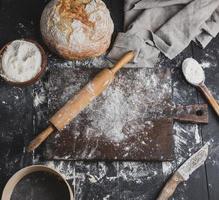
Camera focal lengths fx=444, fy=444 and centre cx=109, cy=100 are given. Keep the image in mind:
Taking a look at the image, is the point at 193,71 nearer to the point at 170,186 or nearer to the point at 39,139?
the point at 170,186

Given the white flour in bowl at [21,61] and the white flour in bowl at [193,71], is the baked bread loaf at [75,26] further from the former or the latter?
the white flour in bowl at [193,71]

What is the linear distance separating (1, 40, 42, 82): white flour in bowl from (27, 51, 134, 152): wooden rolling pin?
0.19 meters

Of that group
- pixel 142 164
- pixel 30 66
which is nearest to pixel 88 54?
pixel 30 66

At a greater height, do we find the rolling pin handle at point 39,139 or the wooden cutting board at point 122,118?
the rolling pin handle at point 39,139

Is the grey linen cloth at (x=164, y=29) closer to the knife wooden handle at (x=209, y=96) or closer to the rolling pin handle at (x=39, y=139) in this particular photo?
the knife wooden handle at (x=209, y=96)

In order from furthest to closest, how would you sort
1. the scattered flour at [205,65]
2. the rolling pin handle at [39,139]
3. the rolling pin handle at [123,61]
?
the scattered flour at [205,65] → the rolling pin handle at [123,61] → the rolling pin handle at [39,139]

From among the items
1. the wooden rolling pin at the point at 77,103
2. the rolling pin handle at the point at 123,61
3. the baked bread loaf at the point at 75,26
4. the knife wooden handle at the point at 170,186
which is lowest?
the knife wooden handle at the point at 170,186

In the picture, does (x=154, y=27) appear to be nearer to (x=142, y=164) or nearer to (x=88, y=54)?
(x=88, y=54)

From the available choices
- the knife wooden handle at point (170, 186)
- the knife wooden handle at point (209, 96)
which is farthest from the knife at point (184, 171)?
the knife wooden handle at point (209, 96)

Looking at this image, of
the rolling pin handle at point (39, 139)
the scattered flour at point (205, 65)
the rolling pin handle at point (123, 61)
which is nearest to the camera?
the rolling pin handle at point (39, 139)

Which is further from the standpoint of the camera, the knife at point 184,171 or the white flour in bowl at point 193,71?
the white flour in bowl at point 193,71

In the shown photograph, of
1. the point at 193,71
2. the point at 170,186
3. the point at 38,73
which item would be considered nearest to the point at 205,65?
the point at 193,71

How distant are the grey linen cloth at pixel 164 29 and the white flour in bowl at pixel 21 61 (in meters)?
0.28

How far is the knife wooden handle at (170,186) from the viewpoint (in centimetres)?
151
